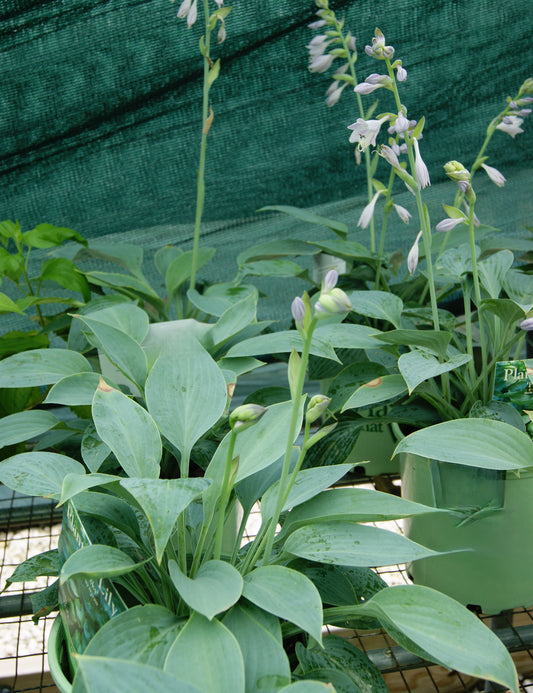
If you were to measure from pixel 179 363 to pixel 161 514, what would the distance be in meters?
0.26

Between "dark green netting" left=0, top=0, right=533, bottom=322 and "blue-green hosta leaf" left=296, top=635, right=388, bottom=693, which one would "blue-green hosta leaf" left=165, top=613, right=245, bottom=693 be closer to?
"blue-green hosta leaf" left=296, top=635, right=388, bottom=693

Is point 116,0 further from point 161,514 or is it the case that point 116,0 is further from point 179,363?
point 161,514

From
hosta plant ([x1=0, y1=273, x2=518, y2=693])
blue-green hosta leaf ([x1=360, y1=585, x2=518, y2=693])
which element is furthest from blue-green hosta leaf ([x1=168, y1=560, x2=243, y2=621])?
blue-green hosta leaf ([x1=360, y1=585, x2=518, y2=693])

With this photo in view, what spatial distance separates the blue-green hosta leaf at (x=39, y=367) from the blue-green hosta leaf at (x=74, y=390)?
0.03 meters

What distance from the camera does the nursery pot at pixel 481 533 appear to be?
68 cm

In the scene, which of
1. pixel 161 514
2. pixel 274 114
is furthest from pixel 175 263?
pixel 161 514

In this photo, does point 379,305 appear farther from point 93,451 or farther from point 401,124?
point 93,451

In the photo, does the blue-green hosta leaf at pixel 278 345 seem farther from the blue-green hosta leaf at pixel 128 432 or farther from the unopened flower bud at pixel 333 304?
the unopened flower bud at pixel 333 304

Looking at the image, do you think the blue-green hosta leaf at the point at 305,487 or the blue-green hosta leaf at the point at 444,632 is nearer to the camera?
the blue-green hosta leaf at the point at 444,632

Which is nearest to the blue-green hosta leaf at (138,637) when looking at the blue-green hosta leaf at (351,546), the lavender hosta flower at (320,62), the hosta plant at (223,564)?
the hosta plant at (223,564)

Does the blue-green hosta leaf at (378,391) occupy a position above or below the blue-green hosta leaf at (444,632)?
above

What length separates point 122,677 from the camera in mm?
370

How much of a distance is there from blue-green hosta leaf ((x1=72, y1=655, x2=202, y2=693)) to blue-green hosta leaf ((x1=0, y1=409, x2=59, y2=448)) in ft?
1.23

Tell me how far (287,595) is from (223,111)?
112cm
